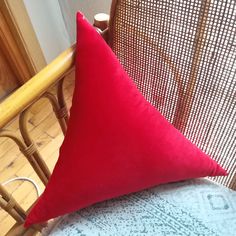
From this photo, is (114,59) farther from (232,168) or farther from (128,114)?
(232,168)

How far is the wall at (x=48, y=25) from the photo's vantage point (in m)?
1.23

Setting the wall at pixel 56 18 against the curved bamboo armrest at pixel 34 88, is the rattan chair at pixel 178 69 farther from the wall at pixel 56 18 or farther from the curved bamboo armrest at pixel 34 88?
the wall at pixel 56 18

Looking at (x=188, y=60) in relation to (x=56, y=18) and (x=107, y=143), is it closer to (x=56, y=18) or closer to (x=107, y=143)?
(x=107, y=143)

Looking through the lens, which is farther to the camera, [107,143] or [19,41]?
[19,41]

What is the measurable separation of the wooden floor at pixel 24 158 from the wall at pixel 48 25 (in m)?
0.24

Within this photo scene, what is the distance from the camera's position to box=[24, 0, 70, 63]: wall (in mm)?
1232

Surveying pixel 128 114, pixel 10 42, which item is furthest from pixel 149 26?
pixel 10 42

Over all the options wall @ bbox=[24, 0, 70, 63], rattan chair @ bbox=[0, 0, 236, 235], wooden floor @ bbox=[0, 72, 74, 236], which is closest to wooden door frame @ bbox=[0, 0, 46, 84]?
wall @ bbox=[24, 0, 70, 63]

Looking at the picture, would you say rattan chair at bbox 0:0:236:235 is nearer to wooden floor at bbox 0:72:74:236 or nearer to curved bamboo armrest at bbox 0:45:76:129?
curved bamboo armrest at bbox 0:45:76:129

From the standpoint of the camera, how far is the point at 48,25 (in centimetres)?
132

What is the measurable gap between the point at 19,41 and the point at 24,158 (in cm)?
55

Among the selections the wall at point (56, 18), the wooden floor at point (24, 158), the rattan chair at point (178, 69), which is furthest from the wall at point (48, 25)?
the rattan chair at point (178, 69)

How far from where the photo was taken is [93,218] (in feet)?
1.93

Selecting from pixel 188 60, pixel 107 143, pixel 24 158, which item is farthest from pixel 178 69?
pixel 24 158
